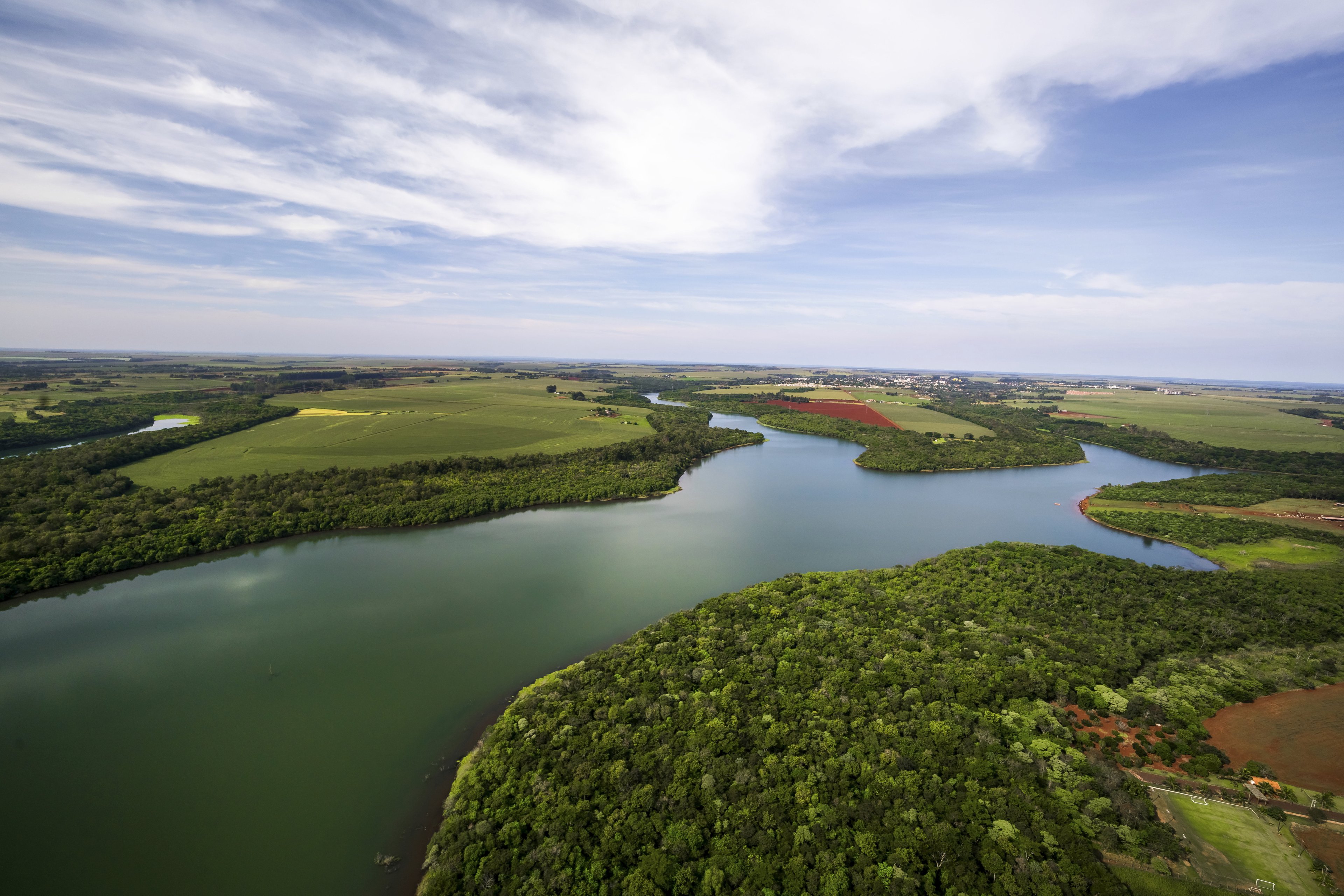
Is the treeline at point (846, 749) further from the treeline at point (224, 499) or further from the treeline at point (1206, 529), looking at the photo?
the treeline at point (224, 499)

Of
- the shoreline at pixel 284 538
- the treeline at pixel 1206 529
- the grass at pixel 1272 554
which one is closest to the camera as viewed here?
the shoreline at pixel 284 538

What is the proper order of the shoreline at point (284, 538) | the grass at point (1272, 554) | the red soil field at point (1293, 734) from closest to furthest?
the red soil field at point (1293, 734) < the shoreline at point (284, 538) < the grass at point (1272, 554)

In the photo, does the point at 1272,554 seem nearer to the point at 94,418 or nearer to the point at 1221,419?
the point at 1221,419

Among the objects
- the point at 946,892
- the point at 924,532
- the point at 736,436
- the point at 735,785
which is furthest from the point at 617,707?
the point at 736,436

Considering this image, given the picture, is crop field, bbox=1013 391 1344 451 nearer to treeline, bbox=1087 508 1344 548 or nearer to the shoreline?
treeline, bbox=1087 508 1344 548

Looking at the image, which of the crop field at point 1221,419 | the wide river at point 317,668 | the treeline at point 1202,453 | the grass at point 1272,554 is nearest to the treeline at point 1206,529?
the grass at point 1272,554

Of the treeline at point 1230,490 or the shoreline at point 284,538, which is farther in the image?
the treeline at point 1230,490
